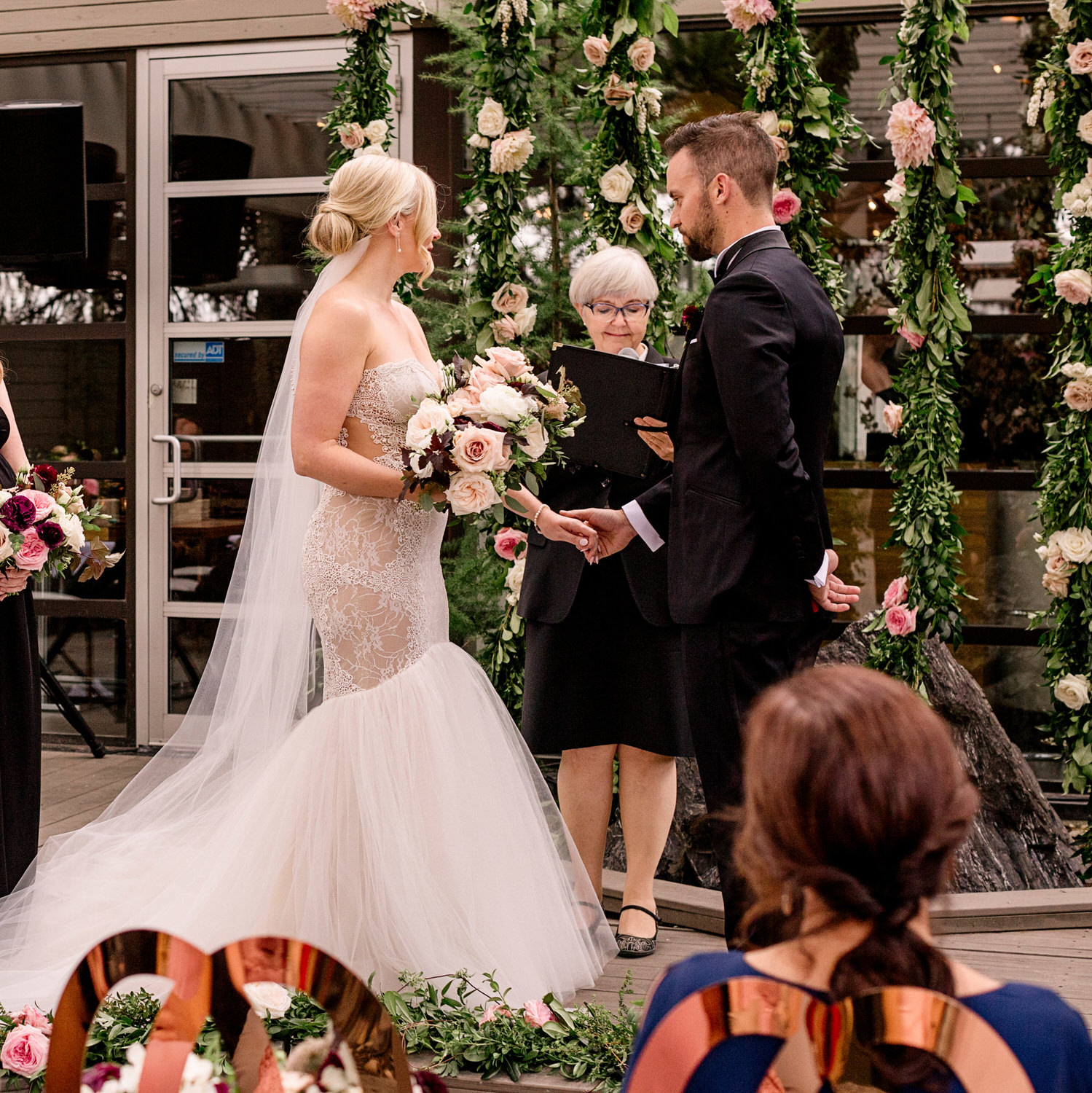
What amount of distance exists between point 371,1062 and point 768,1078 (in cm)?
36

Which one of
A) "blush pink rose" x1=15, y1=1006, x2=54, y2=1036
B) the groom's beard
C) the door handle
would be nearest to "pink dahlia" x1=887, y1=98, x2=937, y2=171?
the groom's beard

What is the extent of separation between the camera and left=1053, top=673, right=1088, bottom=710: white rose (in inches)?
150

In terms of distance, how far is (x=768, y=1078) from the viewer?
1.02 metres

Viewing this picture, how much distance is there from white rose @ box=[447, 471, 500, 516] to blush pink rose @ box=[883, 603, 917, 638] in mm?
1777

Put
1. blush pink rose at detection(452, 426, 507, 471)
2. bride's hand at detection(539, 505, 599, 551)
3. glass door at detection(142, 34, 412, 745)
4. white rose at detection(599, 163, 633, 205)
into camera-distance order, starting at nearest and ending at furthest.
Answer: blush pink rose at detection(452, 426, 507, 471) < bride's hand at detection(539, 505, 599, 551) < white rose at detection(599, 163, 633, 205) < glass door at detection(142, 34, 412, 745)

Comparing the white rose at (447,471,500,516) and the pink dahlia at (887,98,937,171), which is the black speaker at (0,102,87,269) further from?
the pink dahlia at (887,98,937,171)

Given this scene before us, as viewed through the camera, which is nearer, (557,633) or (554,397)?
(554,397)

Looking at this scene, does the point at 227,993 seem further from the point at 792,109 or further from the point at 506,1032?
the point at 792,109

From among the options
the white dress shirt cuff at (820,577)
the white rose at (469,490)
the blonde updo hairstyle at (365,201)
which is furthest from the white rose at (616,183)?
the white dress shirt cuff at (820,577)

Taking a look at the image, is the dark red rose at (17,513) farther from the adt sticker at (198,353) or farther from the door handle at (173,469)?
the adt sticker at (198,353)

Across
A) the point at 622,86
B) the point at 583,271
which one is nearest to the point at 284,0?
the point at 622,86

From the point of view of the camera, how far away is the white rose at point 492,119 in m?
A: 4.15

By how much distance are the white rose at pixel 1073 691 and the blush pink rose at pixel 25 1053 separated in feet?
10.2

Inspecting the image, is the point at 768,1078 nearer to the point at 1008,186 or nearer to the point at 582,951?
the point at 582,951
